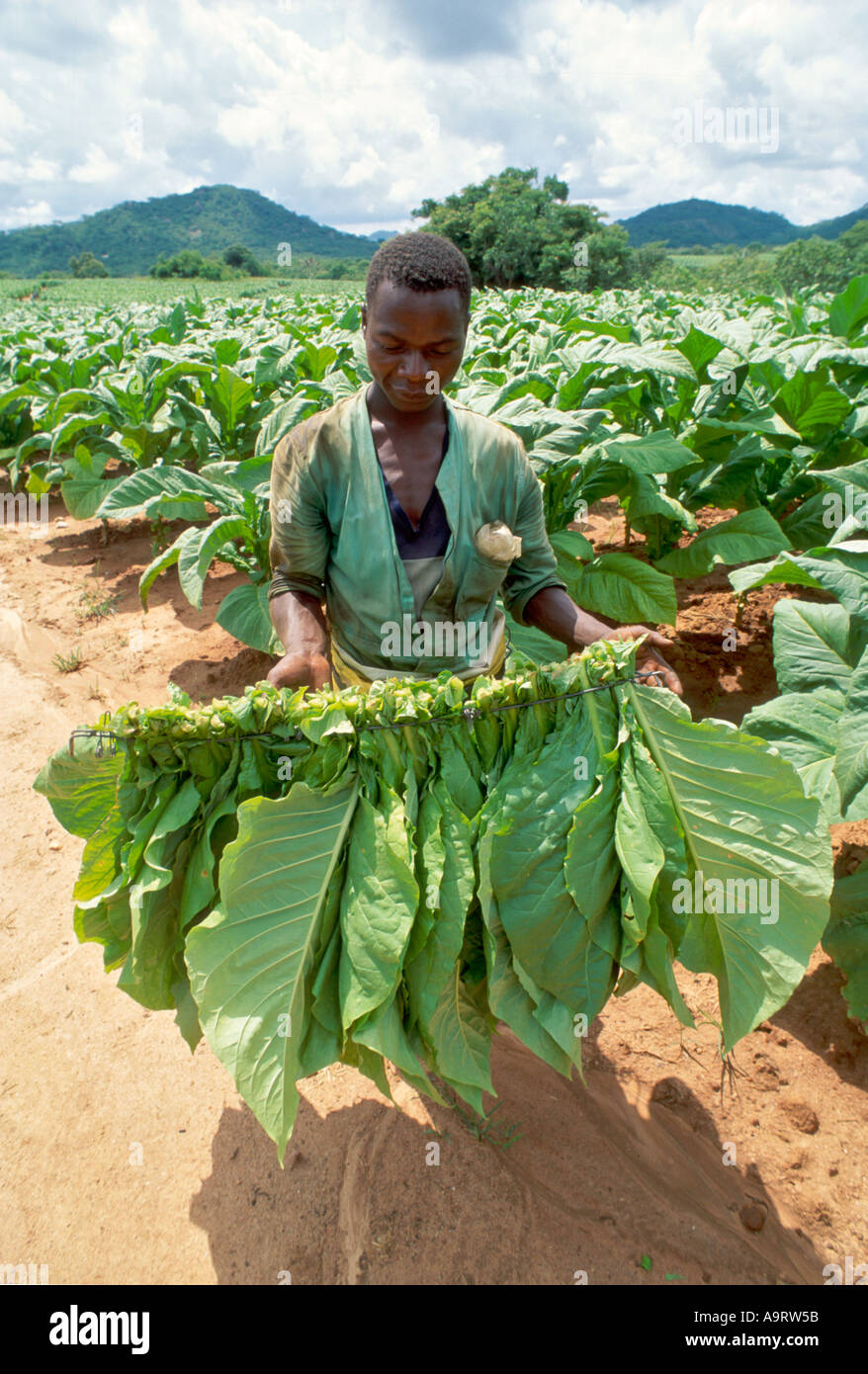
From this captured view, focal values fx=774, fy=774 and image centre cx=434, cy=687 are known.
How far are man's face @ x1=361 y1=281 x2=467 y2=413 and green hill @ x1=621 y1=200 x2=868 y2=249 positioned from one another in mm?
125446

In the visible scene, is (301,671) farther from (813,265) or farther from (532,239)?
(813,265)

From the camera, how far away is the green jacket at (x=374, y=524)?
1822 millimetres

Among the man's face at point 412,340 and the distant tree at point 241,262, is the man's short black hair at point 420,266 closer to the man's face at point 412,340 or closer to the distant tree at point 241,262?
the man's face at point 412,340

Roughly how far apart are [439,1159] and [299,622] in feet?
4.53

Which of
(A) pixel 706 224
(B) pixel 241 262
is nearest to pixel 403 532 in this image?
(B) pixel 241 262

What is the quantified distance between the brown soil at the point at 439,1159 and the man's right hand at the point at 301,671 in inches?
48.6

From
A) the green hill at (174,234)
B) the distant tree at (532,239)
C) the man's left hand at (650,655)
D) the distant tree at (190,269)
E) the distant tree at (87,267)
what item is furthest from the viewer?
the green hill at (174,234)

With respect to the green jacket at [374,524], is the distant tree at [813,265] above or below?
above

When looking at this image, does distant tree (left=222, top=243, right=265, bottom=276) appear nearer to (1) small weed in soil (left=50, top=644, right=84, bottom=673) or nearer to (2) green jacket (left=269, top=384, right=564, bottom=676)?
(1) small weed in soil (left=50, top=644, right=84, bottom=673)

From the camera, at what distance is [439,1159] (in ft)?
6.37

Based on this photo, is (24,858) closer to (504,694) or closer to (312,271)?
(504,694)

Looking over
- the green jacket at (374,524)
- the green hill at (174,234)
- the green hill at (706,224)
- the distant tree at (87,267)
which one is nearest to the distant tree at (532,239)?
the green jacket at (374,524)

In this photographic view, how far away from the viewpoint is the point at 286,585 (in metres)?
1.92

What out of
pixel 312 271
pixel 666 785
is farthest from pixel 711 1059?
pixel 312 271
